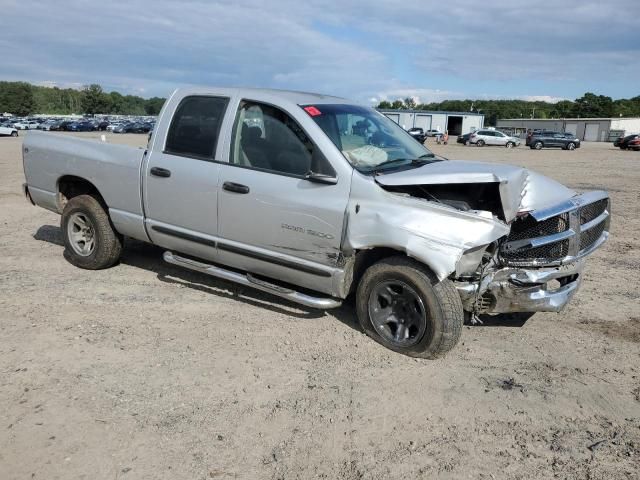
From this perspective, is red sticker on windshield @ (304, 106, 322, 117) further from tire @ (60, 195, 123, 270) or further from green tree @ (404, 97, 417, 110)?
green tree @ (404, 97, 417, 110)

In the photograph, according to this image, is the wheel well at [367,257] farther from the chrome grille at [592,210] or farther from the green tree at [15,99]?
the green tree at [15,99]

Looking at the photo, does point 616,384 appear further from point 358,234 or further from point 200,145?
point 200,145

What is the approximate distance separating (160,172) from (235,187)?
95 cm

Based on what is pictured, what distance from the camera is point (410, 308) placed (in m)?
4.27

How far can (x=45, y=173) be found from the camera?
6.27 metres

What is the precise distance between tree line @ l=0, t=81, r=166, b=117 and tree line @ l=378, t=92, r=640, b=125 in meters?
74.2

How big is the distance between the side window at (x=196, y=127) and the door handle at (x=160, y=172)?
0.19 metres

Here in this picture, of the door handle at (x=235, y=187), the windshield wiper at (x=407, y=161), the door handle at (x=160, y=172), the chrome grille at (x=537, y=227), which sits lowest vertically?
the chrome grille at (x=537, y=227)

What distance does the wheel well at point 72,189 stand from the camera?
6.15 m

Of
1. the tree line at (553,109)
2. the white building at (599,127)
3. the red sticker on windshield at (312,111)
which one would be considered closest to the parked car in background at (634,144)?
the white building at (599,127)

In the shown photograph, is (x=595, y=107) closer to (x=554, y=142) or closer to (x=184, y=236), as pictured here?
(x=554, y=142)

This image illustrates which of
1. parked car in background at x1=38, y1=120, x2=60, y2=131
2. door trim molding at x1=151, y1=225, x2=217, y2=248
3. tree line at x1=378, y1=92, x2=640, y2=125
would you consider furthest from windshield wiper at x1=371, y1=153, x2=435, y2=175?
tree line at x1=378, y1=92, x2=640, y2=125

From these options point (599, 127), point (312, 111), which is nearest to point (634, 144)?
point (312, 111)

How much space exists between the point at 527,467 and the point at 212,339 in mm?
2560
